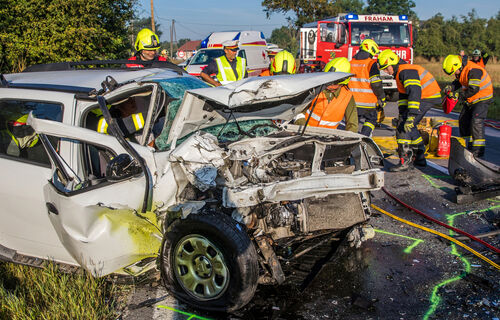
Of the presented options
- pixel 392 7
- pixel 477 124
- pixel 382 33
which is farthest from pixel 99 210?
pixel 392 7

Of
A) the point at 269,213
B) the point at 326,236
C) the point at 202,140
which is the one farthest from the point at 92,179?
the point at 326,236

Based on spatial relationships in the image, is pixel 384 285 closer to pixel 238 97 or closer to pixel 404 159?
pixel 238 97

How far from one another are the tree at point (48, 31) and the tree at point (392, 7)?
58660 mm

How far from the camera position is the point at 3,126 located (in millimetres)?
3871

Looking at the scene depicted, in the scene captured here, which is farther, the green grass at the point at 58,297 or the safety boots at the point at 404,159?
the safety boots at the point at 404,159

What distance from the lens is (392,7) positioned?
62.6 metres

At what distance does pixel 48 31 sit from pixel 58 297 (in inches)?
288

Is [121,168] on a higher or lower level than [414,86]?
lower

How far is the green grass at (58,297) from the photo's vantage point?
3.09m

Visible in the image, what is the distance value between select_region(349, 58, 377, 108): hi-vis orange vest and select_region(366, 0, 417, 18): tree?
5886cm

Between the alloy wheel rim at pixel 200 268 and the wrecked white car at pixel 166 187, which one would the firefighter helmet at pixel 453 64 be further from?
the alloy wheel rim at pixel 200 268

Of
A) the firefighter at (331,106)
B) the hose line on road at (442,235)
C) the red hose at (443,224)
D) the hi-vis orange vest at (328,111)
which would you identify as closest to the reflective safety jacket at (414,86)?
the red hose at (443,224)

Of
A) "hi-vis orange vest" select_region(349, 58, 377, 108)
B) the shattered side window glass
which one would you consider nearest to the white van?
"hi-vis orange vest" select_region(349, 58, 377, 108)

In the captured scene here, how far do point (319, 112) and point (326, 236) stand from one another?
1.82 m
